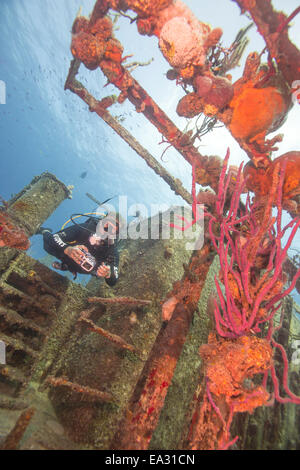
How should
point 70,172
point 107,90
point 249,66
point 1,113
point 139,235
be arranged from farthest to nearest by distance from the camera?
point 70,172, point 1,113, point 107,90, point 139,235, point 249,66

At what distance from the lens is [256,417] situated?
379 centimetres

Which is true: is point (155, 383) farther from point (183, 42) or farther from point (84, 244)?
point (84, 244)

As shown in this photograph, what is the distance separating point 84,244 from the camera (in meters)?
5.27

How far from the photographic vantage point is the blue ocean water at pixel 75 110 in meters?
30.9

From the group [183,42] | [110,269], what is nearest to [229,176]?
[183,42]

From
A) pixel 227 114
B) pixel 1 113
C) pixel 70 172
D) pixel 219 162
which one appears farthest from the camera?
pixel 70 172

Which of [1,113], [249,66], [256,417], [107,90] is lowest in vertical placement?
[256,417]

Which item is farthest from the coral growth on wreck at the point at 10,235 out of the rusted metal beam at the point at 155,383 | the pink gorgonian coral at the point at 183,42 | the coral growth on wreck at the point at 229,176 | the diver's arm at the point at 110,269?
the pink gorgonian coral at the point at 183,42

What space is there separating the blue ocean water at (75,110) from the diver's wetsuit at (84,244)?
591 inches

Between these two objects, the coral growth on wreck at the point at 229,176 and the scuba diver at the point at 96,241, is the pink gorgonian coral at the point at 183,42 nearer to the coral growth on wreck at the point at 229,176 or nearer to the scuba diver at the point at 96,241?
the coral growth on wreck at the point at 229,176

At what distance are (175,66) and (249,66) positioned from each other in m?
0.86

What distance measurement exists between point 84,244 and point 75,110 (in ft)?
160

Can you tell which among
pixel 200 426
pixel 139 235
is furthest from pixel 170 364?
pixel 139 235
